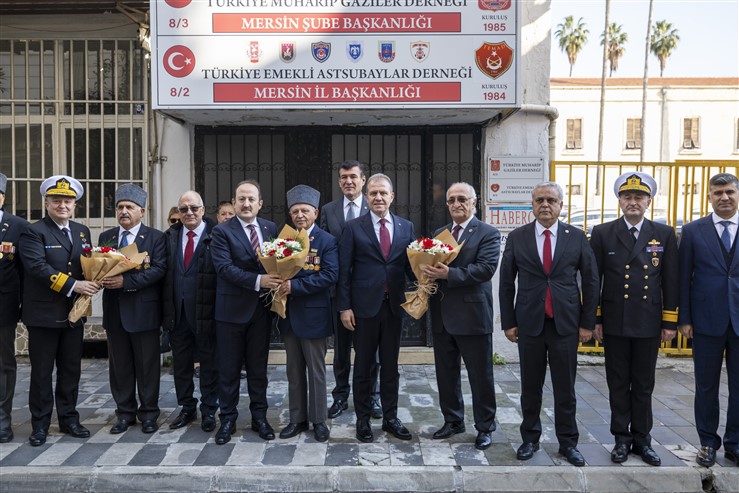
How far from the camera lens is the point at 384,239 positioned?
5059 millimetres

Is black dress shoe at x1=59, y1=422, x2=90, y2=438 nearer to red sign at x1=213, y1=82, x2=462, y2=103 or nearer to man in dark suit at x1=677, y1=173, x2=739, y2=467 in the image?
red sign at x1=213, y1=82, x2=462, y2=103

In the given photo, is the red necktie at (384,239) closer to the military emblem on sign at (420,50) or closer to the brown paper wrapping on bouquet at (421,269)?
the brown paper wrapping on bouquet at (421,269)

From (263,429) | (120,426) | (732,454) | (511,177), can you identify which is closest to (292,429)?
(263,429)

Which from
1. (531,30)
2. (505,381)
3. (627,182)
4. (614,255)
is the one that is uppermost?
(531,30)

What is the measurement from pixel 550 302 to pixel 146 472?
3.17 m

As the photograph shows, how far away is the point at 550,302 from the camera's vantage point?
14.8ft

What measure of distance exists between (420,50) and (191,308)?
137 inches

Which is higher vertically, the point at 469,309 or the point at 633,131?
the point at 633,131

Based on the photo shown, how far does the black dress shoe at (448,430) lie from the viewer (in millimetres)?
5008

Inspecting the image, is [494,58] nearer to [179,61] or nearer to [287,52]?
[287,52]

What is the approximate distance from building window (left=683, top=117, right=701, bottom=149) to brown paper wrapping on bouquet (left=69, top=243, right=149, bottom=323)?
39.2m

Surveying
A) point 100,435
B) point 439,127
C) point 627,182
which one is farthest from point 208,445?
point 439,127

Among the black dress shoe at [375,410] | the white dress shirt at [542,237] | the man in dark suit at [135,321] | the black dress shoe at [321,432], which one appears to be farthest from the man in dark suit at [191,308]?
the white dress shirt at [542,237]

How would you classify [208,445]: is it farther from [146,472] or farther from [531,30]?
[531,30]
